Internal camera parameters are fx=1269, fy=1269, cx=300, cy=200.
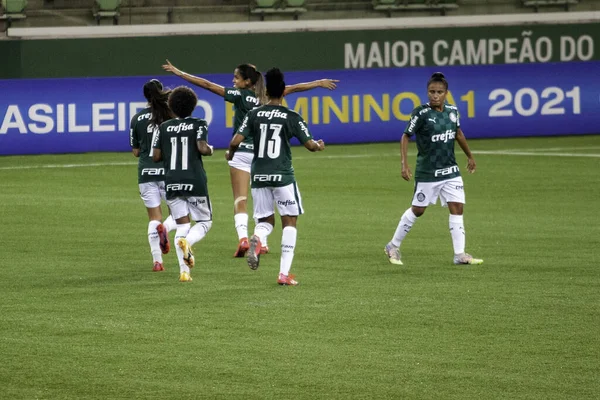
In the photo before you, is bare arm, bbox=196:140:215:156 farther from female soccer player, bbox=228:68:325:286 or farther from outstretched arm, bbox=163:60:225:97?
outstretched arm, bbox=163:60:225:97

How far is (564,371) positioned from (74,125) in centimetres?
1898

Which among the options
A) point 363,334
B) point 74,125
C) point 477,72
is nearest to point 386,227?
point 363,334

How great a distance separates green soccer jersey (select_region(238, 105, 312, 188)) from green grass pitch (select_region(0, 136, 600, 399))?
1.02 metres

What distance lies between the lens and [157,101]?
12188 mm

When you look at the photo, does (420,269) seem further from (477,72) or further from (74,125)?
(477,72)

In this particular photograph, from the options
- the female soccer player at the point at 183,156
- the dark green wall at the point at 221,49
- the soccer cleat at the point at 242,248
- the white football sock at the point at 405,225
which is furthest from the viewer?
the dark green wall at the point at 221,49

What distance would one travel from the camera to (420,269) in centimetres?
1253

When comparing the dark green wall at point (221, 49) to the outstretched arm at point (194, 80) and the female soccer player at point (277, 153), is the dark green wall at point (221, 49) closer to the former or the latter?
the outstretched arm at point (194, 80)

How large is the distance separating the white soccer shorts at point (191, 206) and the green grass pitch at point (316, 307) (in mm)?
640

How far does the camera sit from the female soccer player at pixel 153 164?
12227 mm

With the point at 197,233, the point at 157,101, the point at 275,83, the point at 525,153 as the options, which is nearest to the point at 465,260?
the point at 197,233

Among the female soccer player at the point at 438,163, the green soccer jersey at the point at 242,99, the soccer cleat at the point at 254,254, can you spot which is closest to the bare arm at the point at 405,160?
the female soccer player at the point at 438,163

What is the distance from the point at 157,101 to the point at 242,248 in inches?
77.4

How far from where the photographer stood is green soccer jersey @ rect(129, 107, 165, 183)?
40.8ft
